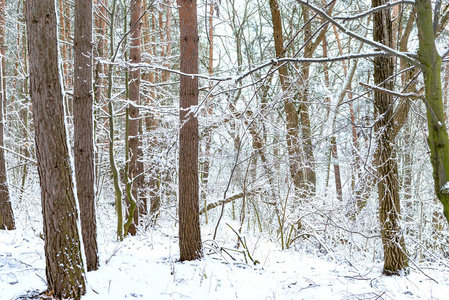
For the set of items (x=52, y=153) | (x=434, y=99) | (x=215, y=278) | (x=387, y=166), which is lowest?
(x=215, y=278)

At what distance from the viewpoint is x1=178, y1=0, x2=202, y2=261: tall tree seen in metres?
4.54

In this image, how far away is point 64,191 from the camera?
3045 mm

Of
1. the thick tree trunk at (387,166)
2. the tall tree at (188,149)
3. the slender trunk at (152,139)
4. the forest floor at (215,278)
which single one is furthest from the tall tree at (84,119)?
the thick tree trunk at (387,166)

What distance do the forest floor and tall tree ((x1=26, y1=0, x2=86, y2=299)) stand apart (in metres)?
0.40

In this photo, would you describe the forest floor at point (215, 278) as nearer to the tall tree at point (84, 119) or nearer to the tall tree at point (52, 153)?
the tall tree at point (52, 153)

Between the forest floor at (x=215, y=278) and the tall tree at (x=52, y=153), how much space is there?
0.40 meters

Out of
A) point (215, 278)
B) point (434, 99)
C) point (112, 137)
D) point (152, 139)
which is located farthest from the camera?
point (152, 139)

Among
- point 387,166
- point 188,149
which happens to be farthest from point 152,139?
point 387,166

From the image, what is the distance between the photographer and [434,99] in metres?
2.56

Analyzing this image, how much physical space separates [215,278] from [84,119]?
8.08ft

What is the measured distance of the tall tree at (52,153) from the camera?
2967mm

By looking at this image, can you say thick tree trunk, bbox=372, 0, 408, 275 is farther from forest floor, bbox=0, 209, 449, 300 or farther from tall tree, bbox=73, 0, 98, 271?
tall tree, bbox=73, 0, 98, 271

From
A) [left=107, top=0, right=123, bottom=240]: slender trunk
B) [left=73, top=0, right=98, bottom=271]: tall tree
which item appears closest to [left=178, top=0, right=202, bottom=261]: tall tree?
[left=73, top=0, right=98, bottom=271]: tall tree

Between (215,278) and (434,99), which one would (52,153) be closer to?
(215,278)
